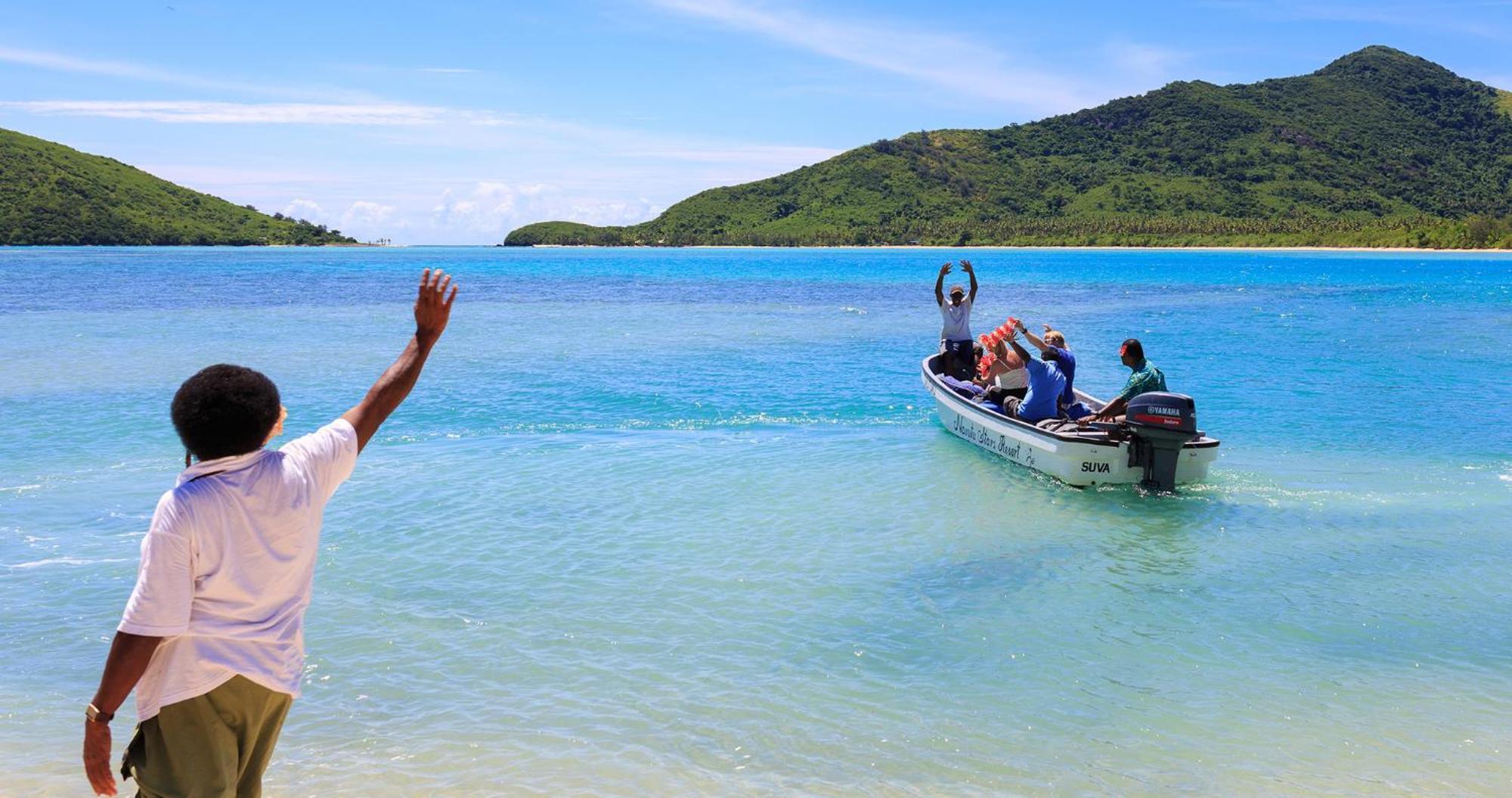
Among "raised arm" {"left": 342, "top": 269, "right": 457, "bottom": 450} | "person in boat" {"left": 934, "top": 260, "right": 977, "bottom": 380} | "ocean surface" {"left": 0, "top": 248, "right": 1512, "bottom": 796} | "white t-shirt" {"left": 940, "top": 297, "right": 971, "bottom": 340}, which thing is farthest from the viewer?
"person in boat" {"left": 934, "top": 260, "right": 977, "bottom": 380}

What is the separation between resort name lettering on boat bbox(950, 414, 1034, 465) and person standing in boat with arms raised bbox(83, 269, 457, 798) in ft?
35.6

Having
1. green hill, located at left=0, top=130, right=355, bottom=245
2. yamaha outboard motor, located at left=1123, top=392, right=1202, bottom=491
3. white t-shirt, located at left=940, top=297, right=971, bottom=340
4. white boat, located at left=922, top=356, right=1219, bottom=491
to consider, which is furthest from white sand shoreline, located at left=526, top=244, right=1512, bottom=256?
yamaha outboard motor, located at left=1123, top=392, right=1202, bottom=491

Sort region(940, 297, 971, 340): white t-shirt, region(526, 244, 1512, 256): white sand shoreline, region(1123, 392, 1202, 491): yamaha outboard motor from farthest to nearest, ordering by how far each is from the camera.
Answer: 1. region(526, 244, 1512, 256): white sand shoreline
2. region(940, 297, 971, 340): white t-shirt
3. region(1123, 392, 1202, 491): yamaha outboard motor

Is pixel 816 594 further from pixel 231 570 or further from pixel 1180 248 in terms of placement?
pixel 1180 248

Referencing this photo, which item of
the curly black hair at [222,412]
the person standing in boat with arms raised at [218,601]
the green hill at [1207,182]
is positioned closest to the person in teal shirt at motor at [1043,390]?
the person standing in boat with arms raised at [218,601]

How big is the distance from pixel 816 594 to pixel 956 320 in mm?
9387

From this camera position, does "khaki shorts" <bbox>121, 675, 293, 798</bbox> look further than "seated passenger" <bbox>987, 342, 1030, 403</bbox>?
No

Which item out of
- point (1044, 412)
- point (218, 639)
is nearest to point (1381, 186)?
point (1044, 412)

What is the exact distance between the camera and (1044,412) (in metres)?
13.4

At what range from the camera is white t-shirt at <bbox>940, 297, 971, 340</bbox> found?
16.9m

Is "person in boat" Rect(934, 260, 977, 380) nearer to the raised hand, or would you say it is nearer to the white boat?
the white boat

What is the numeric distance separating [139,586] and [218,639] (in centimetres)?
30

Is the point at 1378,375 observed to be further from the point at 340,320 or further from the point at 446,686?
the point at 340,320

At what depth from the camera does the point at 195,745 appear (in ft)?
10.2
